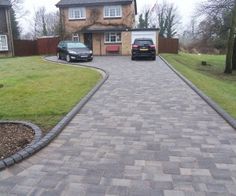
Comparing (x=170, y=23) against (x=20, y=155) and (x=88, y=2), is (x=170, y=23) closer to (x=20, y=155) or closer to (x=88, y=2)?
(x=88, y=2)

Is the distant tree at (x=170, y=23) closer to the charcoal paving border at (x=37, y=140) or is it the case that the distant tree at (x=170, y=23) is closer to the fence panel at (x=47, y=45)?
the fence panel at (x=47, y=45)

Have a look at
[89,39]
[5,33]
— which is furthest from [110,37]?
[5,33]

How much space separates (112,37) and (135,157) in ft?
89.7

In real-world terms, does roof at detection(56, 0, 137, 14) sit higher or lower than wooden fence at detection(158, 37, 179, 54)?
higher

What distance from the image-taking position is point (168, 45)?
32.1 metres

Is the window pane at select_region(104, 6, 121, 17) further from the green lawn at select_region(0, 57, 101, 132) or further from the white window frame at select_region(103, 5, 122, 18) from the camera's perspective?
the green lawn at select_region(0, 57, 101, 132)

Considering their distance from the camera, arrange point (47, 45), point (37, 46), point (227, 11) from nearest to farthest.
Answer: point (227, 11) < point (47, 45) < point (37, 46)

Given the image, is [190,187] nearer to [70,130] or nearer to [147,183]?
[147,183]

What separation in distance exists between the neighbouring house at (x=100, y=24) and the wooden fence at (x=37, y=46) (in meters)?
1.79

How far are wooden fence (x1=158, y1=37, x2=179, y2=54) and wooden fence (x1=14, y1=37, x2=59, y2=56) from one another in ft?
38.0

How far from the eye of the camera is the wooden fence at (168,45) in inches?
1242

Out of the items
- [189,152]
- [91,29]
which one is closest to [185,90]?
[189,152]

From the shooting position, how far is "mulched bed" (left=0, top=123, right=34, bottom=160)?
5250mm

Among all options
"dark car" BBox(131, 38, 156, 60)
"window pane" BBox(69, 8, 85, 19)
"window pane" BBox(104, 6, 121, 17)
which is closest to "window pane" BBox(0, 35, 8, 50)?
"window pane" BBox(69, 8, 85, 19)
